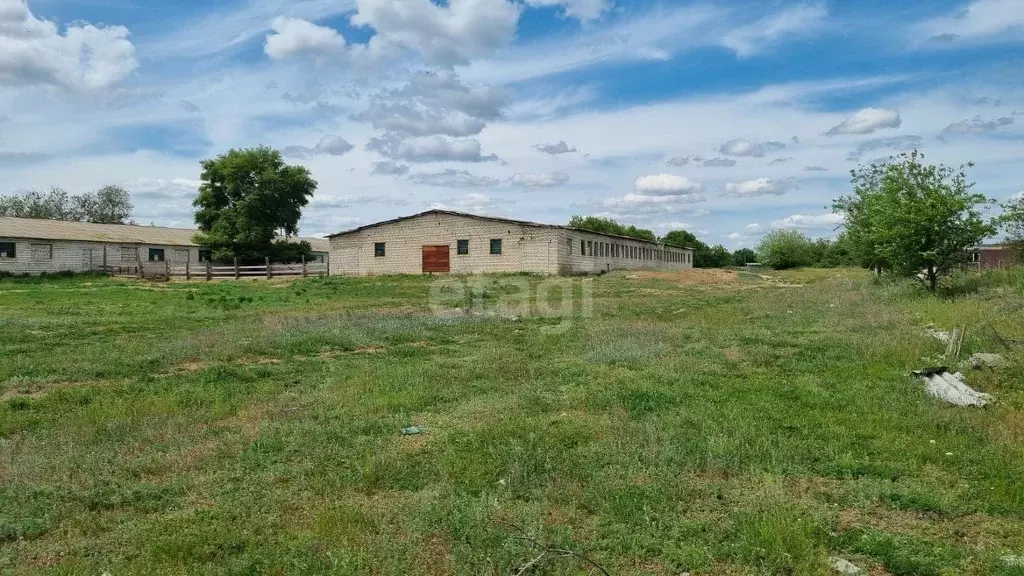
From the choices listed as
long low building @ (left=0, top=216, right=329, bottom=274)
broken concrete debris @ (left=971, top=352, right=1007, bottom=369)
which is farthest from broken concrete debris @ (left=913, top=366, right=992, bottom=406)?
long low building @ (left=0, top=216, right=329, bottom=274)

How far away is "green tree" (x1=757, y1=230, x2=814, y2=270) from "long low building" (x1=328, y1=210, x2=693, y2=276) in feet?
170

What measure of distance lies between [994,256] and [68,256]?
197 feet

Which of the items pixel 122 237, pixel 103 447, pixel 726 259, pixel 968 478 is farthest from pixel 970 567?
pixel 726 259

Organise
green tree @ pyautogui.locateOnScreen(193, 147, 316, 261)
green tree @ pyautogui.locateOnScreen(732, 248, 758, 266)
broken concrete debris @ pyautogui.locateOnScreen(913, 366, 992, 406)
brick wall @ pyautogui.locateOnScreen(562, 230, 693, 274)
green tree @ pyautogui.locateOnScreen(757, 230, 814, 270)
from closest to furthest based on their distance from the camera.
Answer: broken concrete debris @ pyautogui.locateOnScreen(913, 366, 992, 406) < brick wall @ pyautogui.locateOnScreen(562, 230, 693, 274) < green tree @ pyautogui.locateOnScreen(193, 147, 316, 261) < green tree @ pyautogui.locateOnScreen(757, 230, 814, 270) < green tree @ pyautogui.locateOnScreen(732, 248, 758, 266)

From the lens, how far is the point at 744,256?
111438mm

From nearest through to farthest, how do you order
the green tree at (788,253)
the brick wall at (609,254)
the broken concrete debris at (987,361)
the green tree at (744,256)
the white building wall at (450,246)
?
the broken concrete debris at (987,361) → the white building wall at (450,246) → the brick wall at (609,254) → the green tree at (788,253) → the green tree at (744,256)

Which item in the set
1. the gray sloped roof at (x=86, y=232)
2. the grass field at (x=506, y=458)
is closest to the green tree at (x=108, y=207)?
the gray sloped roof at (x=86, y=232)

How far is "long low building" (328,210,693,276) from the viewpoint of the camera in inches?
1526

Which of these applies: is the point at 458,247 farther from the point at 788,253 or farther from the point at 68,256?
the point at 788,253

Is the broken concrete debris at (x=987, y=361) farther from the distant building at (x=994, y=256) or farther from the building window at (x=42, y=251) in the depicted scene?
the building window at (x=42, y=251)

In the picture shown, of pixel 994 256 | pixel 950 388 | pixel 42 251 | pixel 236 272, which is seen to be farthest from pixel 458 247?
pixel 994 256

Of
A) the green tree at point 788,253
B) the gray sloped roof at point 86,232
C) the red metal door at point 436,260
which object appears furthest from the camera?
the green tree at point 788,253

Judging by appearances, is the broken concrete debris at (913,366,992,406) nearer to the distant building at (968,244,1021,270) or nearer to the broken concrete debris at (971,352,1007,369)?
the broken concrete debris at (971,352,1007,369)

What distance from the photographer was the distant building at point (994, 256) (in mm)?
21597
